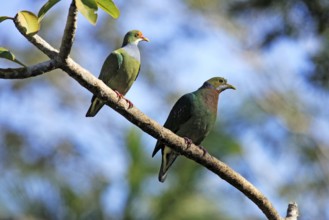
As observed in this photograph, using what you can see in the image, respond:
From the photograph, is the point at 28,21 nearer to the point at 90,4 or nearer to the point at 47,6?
the point at 47,6

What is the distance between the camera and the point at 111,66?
5.28 meters

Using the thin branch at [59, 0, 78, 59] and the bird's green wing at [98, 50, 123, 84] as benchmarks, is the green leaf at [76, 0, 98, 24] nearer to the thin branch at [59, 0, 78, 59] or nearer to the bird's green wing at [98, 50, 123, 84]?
the thin branch at [59, 0, 78, 59]

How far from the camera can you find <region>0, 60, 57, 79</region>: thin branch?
2.96 metres

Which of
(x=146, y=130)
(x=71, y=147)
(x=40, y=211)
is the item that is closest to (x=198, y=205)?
(x=40, y=211)

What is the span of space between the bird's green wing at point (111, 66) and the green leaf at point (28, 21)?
2264 mm

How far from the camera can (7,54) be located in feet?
10.2

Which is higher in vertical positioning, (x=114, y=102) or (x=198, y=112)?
(x=198, y=112)

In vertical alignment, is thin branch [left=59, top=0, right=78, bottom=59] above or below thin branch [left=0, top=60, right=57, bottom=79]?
above

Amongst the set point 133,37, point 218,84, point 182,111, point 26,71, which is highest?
point 133,37

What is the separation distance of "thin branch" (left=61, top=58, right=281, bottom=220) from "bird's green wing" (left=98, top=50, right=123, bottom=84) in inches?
70.8

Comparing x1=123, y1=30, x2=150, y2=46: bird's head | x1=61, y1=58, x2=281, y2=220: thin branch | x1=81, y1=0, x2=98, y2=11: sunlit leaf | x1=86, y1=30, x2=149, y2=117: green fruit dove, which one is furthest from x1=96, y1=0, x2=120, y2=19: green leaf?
x1=123, y1=30, x2=150, y2=46: bird's head

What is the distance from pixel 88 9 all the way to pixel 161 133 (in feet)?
2.38

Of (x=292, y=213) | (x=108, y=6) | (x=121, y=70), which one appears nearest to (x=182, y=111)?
(x=121, y=70)

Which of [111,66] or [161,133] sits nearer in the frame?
[161,133]
